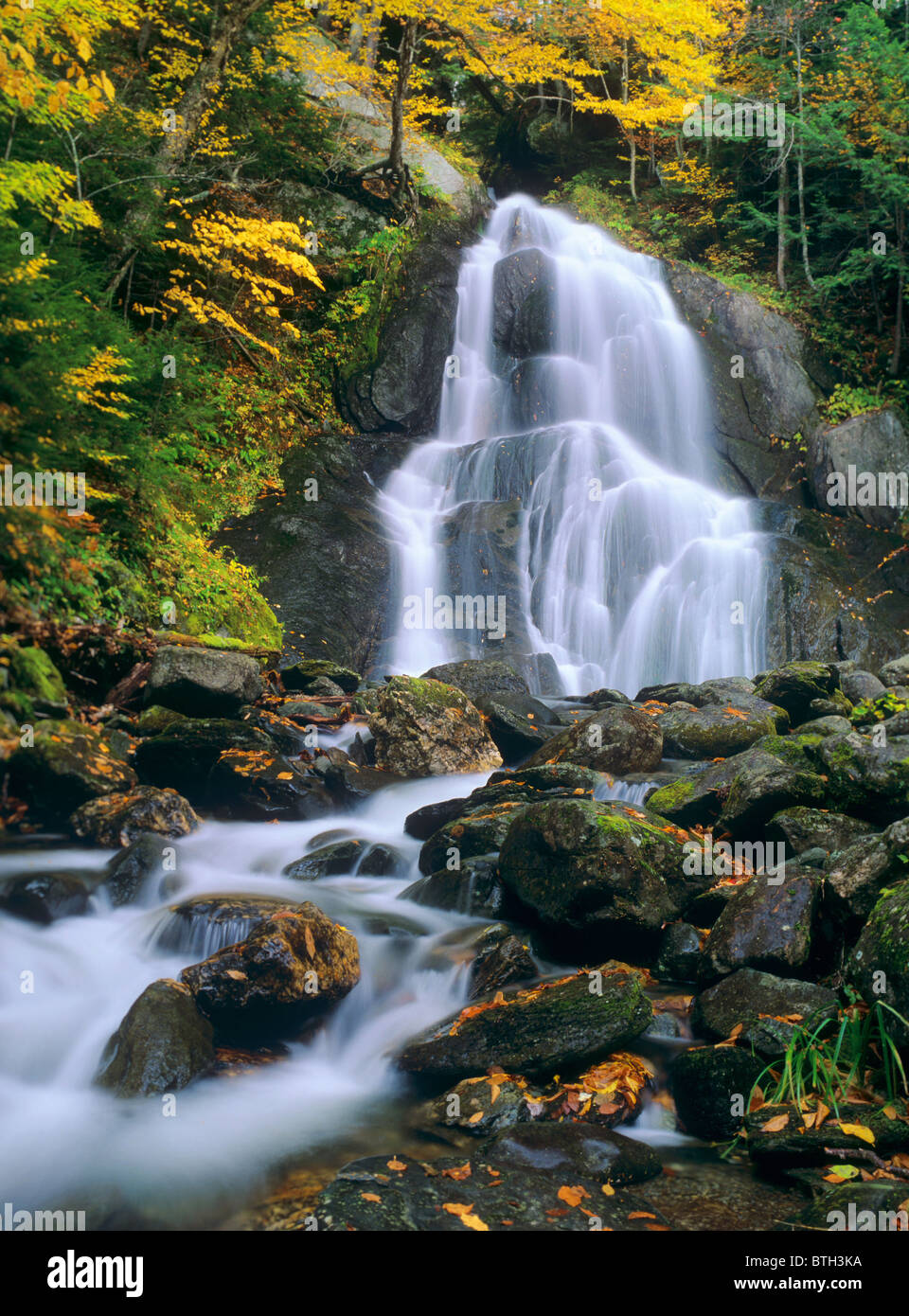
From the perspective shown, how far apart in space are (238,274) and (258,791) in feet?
28.5

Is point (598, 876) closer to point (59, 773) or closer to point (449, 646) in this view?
point (59, 773)

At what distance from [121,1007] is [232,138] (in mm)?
14163

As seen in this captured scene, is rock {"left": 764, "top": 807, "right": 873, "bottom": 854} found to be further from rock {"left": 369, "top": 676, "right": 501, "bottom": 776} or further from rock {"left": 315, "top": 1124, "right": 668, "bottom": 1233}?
rock {"left": 369, "top": 676, "right": 501, "bottom": 776}

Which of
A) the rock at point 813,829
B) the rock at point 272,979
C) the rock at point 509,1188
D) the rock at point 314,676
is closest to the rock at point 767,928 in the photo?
the rock at point 813,829

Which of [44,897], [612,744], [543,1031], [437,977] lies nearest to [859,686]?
[612,744]

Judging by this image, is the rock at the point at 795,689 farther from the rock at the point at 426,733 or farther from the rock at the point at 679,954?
the rock at the point at 679,954

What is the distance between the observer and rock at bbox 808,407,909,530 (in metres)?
16.1

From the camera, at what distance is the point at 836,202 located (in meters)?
19.5

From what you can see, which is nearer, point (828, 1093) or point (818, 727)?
point (828, 1093)

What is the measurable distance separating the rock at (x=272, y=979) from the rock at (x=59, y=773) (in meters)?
→ 2.37

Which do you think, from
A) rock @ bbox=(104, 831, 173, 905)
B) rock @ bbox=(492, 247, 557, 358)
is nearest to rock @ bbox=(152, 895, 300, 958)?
rock @ bbox=(104, 831, 173, 905)

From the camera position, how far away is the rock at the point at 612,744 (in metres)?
8.30
